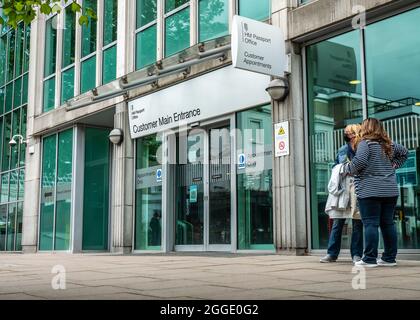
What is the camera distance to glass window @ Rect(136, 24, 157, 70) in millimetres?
14195

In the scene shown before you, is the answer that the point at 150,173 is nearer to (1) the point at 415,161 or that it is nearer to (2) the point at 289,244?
(2) the point at 289,244

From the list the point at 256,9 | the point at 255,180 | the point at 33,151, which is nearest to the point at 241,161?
the point at 255,180

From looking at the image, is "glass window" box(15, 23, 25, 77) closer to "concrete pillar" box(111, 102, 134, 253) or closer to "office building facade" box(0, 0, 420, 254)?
"office building facade" box(0, 0, 420, 254)

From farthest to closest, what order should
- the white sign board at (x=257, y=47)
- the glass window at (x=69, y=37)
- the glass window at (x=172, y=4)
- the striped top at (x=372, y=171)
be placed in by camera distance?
the glass window at (x=69, y=37), the glass window at (x=172, y=4), the white sign board at (x=257, y=47), the striped top at (x=372, y=171)

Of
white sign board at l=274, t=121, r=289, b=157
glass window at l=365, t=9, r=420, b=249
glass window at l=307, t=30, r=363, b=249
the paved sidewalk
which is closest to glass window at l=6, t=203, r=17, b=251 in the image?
white sign board at l=274, t=121, r=289, b=157

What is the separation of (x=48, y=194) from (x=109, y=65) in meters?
4.64

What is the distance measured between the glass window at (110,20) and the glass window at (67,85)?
1939mm

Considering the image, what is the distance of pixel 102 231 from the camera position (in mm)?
17078

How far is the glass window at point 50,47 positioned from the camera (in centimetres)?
1853

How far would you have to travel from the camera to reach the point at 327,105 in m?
10.0

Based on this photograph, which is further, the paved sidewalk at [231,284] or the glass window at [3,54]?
the glass window at [3,54]

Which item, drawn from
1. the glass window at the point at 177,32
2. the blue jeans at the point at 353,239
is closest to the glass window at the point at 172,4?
the glass window at the point at 177,32

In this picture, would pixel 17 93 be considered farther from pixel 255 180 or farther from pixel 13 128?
pixel 255 180

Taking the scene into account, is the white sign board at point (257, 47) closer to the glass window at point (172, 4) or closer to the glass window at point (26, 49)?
the glass window at point (172, 4)
